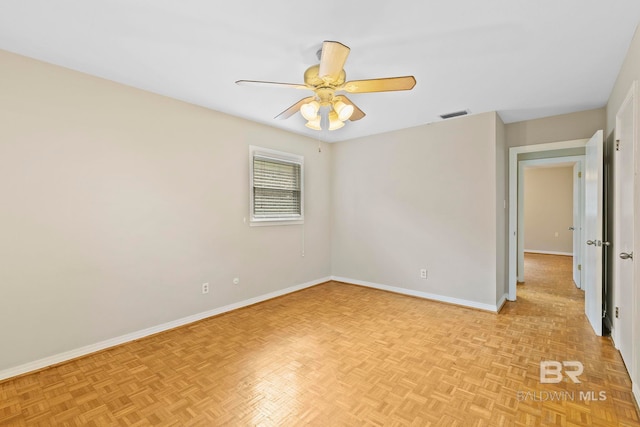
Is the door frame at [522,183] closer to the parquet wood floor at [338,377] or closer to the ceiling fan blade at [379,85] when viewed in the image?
the parquet wood floor at [338,377]

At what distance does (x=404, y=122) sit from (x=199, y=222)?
2994mm

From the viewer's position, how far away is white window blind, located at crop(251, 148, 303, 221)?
395cm

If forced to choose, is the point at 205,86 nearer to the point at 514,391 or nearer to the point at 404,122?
the point at 404,122

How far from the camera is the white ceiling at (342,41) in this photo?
1.74 metres

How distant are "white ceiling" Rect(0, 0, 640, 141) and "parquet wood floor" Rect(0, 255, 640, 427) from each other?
247 centimetres

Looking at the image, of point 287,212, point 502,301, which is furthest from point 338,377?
point 502,301

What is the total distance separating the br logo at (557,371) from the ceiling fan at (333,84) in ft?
7.84

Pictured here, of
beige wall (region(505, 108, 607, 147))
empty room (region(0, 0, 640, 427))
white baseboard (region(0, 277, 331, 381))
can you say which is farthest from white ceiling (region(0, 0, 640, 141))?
white baseboard (region(0, 277, 331, 381))

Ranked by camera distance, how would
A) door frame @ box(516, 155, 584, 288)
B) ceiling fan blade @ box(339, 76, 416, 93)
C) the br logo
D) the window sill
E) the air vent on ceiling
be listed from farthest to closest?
door frame @ box(516, 155, 584, 288) → the window sill → the air vent on ceiling → the br logo → ceiling fan blade @ box(339, 76, 416, 93)

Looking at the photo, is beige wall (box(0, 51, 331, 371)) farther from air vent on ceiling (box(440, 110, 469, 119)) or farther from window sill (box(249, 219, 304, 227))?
air vent on ceiling (box(440, 110, 469, 119))

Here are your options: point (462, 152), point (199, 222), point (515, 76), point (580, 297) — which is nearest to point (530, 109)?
point (462, 152)

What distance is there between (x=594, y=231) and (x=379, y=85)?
285 centimetres

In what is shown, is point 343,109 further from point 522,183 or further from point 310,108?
point 522,183

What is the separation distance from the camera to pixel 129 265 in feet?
9.17
